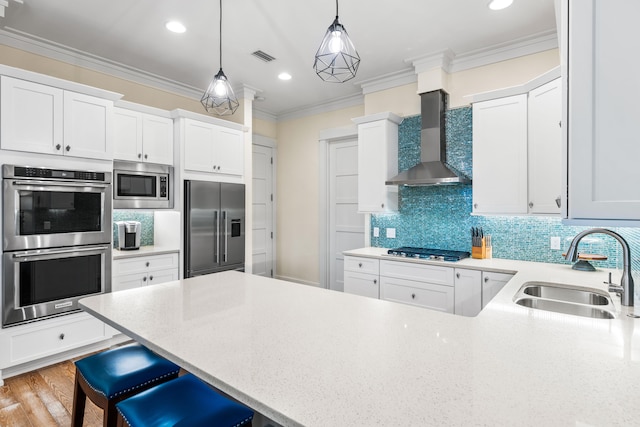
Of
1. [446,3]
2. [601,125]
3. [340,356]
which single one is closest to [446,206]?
[446,3]

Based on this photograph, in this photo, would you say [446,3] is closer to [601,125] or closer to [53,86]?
[601,125]

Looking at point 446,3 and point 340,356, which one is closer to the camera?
point 340,356

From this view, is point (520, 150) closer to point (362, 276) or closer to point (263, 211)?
point (362, 276)

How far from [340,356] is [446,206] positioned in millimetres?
2891

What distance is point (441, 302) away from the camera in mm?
3035

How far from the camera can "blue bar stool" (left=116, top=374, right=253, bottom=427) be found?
1.14 meters

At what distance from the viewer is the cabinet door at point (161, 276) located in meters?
3.44

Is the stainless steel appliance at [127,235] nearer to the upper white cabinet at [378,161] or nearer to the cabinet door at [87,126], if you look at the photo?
the cabinet door at [87,126]

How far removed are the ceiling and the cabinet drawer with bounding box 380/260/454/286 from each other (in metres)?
2.08

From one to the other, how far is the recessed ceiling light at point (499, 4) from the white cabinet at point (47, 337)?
415cm

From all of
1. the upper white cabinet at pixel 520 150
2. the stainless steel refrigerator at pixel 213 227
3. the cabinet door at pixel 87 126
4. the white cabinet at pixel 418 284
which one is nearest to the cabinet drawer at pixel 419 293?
the white cabinet at pixel 418 284

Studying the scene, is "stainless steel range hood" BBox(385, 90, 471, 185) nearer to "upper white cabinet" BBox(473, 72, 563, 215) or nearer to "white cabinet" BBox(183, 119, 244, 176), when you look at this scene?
"upper white cabinet" BBox(473, 72, 563, 215)

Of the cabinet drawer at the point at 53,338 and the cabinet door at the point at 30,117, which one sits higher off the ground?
the cabinet door at the point at 30,117

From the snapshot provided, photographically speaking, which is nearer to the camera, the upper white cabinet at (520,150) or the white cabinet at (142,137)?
the upper white cabinet at (520,150)
